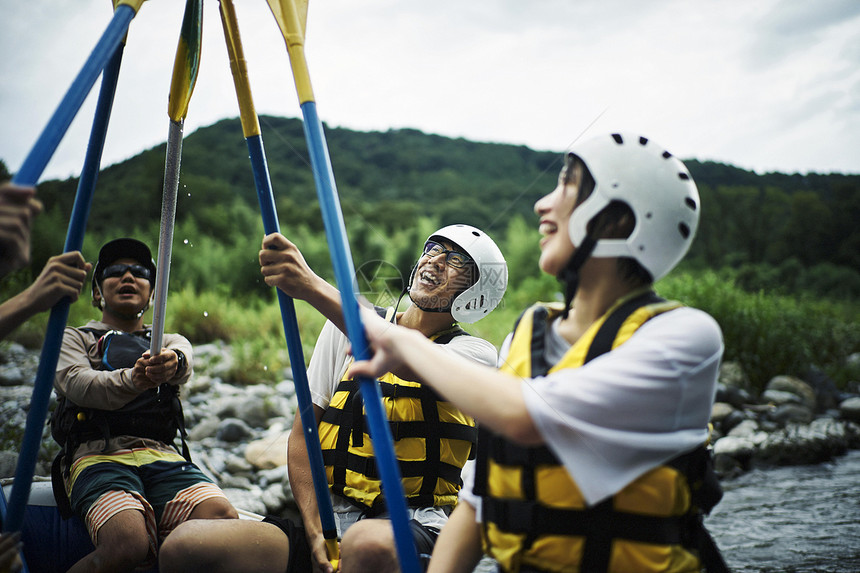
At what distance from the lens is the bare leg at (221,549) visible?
6.70 feet

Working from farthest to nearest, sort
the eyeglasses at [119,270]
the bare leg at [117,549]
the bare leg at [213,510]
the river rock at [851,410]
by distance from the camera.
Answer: the river rock at [851,410] → the eyeglasses at [119,270] → the bare leg at [213,510] → the bare leg at [117,549]

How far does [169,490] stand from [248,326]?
3.97 feet

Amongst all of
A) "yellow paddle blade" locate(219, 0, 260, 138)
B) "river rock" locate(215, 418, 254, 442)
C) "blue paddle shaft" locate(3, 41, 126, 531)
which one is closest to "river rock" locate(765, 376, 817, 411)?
"river rock" locate(215, 418, 254, 442)

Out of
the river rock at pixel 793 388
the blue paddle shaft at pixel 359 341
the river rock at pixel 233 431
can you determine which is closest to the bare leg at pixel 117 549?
the blue paddle shaft at pixel 359 341

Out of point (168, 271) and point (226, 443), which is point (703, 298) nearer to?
point (226, 443)

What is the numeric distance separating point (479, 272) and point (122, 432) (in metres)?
1.70

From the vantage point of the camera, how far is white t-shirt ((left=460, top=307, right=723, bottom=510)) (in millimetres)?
1190

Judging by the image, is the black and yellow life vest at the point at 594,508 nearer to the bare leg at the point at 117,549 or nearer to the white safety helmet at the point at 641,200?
the white safety helmet at the point at 641,200

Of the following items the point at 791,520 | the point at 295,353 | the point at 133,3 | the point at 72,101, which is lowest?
the point at 791,520

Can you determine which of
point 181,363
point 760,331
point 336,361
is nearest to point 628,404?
point 336,361

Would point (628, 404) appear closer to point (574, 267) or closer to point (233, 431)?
point (574, 267)

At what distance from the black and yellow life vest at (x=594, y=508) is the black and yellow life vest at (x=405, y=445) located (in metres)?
0.92

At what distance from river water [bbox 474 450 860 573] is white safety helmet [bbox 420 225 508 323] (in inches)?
89.9

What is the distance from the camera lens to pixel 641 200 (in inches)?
53.9
